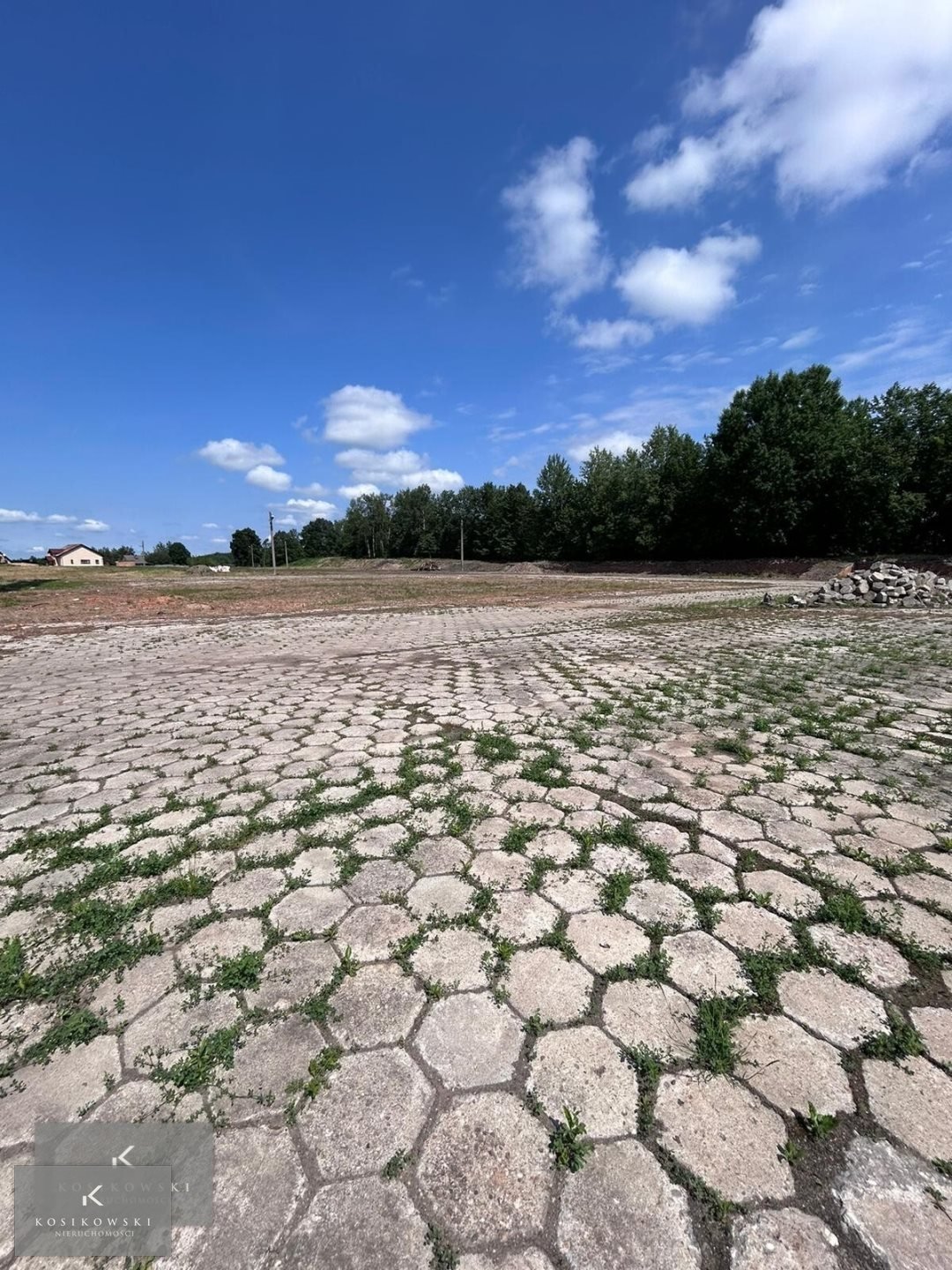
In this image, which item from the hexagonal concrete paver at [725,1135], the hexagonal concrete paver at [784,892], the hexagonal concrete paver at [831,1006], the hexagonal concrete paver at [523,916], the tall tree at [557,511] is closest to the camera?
the hexagonal concrete paver at [725,1135]

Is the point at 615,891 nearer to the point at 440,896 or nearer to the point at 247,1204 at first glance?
the point at 440,896

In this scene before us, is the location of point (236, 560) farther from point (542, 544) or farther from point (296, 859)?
point (296, 859)

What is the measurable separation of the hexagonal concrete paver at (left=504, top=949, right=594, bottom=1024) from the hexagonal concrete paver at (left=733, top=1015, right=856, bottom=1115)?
471mm

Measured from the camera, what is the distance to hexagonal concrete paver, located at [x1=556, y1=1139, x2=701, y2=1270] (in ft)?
3.61

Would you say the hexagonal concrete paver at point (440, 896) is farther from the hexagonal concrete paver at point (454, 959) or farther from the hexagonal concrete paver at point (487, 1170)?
the hexagonal concrete paver at point (487, 1170)

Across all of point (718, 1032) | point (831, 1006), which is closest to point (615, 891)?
point (718, 1032)

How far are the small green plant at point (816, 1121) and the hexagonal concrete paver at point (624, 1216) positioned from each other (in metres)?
0.39

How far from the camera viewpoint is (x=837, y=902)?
212 centimetres

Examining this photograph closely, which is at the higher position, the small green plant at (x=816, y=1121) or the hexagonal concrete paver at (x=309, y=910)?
the hexagonal concrete paver at (x=309, y=910)

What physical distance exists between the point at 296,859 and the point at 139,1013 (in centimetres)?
85

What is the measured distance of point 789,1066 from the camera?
59.1 inches

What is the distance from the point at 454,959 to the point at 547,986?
0.34 metres

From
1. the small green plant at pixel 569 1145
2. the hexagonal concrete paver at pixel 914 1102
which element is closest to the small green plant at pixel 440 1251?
the small green plant at pixel 569 1145

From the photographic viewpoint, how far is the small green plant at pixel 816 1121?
4.32 feet
